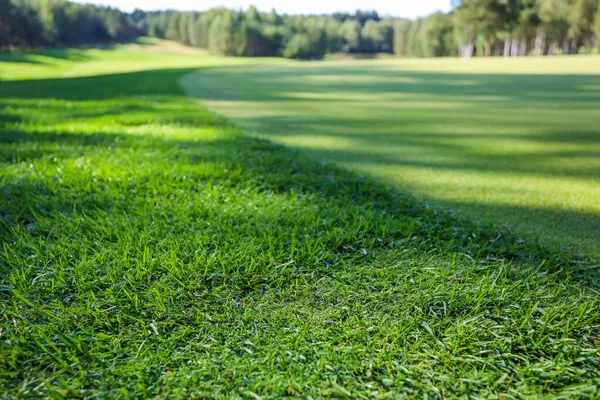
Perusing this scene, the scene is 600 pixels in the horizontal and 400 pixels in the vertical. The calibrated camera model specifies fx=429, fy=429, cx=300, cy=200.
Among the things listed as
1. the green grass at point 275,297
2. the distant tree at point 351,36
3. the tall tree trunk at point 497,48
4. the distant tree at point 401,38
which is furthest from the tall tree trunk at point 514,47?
the green grass at point 275,297

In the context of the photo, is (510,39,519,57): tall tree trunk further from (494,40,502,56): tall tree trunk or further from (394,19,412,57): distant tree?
(394,19,412,57): distant tree

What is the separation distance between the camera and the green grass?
1251 mm

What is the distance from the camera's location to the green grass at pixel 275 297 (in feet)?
4.10

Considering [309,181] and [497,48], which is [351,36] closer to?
[497,48]

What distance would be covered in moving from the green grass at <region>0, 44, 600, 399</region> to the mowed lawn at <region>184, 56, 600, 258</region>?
352 mm

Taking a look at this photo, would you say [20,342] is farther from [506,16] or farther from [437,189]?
[506,16]

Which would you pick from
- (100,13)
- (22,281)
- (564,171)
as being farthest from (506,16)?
(100,13)

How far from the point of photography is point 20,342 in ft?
4.49

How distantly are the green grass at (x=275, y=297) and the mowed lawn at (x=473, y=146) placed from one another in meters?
0.35

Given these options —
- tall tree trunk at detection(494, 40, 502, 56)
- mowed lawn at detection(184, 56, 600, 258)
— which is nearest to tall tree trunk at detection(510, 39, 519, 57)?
tall tree trunk at detection(494, 40, 502, 56)

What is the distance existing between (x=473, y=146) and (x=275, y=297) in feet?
10.1

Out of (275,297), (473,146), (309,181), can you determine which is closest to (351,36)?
(473,146)

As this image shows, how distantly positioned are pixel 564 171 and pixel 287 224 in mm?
2267

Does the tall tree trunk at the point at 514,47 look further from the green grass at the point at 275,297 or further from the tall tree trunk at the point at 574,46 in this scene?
the green grass at the point at 275,297
